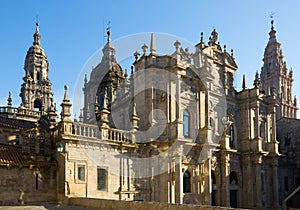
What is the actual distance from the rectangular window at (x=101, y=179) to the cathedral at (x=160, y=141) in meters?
0.06

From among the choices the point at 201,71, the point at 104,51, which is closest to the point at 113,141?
the point at 201,71

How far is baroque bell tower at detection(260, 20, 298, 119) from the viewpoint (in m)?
55.3

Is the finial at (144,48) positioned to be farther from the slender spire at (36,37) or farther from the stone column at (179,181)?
the slender spire at (36,37)

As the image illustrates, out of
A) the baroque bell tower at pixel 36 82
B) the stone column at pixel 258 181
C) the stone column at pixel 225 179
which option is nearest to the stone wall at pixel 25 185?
the stone column at pixel 225 179

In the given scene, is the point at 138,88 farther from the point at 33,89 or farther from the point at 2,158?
the point at 33,89

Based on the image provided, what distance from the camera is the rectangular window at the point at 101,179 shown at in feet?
65.3

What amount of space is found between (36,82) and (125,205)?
109 feet

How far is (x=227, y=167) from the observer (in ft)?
92.4

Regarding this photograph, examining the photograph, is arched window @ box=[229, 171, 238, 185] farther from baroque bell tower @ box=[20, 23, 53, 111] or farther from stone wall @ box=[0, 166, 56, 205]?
baroque bell tower @ box=[20, 23, 53, 111]

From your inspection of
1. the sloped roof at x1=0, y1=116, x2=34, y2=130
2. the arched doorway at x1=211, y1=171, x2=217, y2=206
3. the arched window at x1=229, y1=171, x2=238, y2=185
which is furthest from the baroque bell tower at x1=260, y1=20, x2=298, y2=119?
the sloped roof at x1=0, y1=116, x2=34, y2=130

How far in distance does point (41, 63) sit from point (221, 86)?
25.1 meters

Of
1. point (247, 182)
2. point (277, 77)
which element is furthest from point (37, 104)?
point (277, 77)

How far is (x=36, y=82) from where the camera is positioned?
4262cm

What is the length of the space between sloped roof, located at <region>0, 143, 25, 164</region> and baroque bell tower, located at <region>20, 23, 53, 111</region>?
23.5 m
